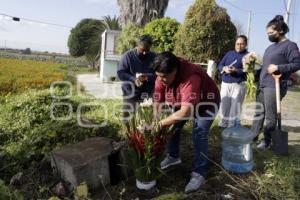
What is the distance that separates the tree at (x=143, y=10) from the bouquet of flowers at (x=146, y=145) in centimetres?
1591

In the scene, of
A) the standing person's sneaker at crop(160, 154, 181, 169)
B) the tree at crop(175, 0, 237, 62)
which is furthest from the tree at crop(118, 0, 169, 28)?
the standing person's sneaker at crop(160, 154, 181, 169)

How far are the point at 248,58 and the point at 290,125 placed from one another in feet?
10.1

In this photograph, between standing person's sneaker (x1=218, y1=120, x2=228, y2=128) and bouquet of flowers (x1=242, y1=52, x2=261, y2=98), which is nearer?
bouquet of flowers (x1=242, y1=52, x2=261, y2=98)

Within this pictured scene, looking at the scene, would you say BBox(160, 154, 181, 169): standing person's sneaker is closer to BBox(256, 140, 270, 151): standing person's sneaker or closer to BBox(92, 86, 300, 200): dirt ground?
BBox(92, 86, 300, 200): dirt ground

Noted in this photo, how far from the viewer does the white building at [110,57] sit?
60.0 feet

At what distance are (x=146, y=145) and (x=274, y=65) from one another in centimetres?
234

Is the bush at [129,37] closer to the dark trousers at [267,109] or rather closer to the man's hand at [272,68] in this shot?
the dark trousers at [267,109]

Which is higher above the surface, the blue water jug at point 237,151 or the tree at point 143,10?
the tree at point 143,10

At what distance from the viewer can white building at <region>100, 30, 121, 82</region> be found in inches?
720

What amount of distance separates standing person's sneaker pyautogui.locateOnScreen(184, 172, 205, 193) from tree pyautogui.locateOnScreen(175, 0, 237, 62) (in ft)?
Answer: 30.8

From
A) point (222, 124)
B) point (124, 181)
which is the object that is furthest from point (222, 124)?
point (124, 181)

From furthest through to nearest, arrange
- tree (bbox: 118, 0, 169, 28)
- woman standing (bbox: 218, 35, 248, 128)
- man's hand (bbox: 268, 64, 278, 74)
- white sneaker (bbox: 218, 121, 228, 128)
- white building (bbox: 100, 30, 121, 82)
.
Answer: tree (bbox: 118, 0, 169, 28)
white building (bbox: 100, 30, 121, 82)
white sneaker (bbox: 218, 121, 228, 128)
woman standing (bbox: 218, 35, 248, 128)
man's hand (bbox: 268, 64, 278, 74)

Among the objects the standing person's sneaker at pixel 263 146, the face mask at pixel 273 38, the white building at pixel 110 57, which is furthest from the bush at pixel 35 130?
the white building at pixel 110 57

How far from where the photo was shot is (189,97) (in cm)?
364
